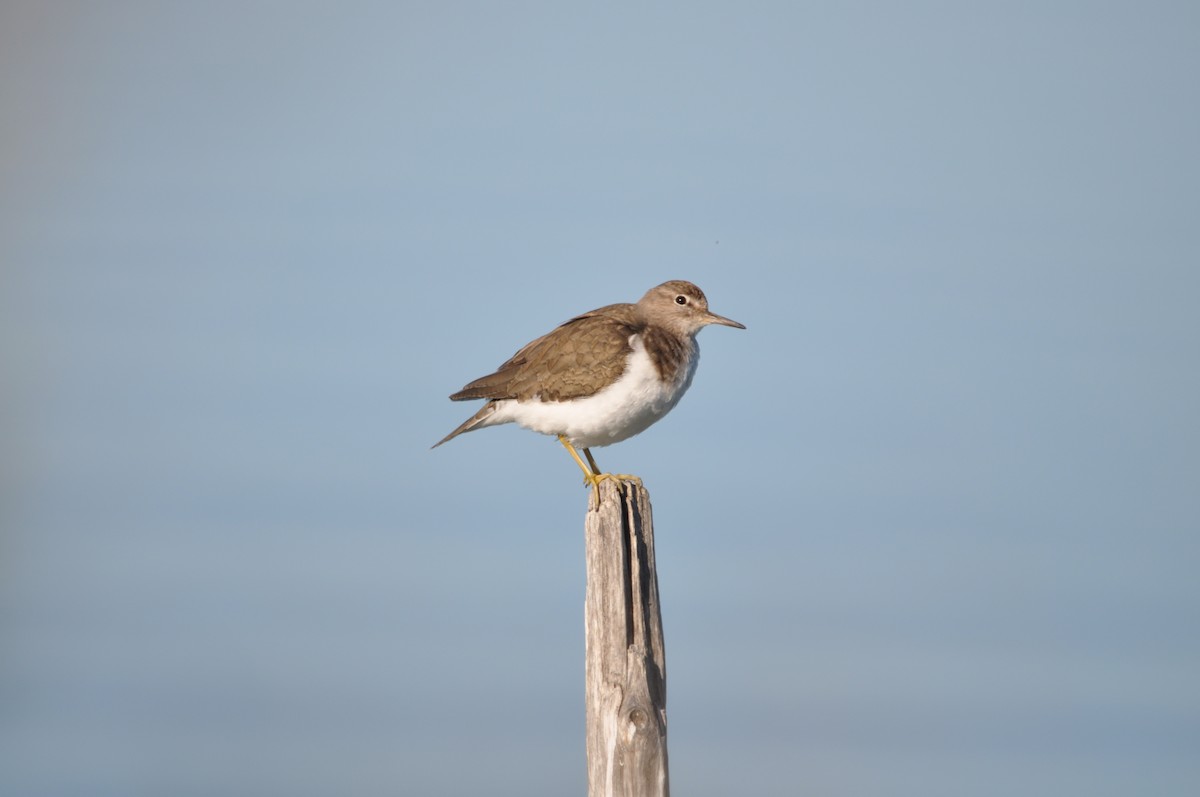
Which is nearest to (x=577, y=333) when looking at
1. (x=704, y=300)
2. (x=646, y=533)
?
(x=704, y=300)

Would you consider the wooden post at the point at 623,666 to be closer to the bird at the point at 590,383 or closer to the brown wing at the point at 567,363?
the bird at the point at 590,383

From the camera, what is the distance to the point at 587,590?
7.97m

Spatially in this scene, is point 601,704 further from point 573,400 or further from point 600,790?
point 573,400

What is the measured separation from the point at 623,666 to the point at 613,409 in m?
4.52

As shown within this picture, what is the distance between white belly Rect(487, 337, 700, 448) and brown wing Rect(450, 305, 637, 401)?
0.10m

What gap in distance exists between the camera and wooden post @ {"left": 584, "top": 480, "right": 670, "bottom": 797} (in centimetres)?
766

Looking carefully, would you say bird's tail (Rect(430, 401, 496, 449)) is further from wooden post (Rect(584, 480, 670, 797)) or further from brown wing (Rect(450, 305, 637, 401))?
wooden post (Rect(584, 480, 670, 797))

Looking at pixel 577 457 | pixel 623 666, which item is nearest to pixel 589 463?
pixel 577 457

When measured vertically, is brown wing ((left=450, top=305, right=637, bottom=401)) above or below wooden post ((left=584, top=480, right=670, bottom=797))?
above

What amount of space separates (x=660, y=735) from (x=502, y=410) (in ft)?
18.2

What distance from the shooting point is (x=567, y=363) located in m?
12.3

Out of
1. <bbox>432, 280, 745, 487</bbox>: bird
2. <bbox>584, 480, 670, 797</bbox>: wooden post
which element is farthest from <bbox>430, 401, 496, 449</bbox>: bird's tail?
<bbox>584, 480, 670, 797</bbox>: wooden post

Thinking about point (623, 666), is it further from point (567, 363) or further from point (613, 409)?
point (567, 363)

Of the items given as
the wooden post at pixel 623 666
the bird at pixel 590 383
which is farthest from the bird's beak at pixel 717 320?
the wooden post at pixel 623 666
